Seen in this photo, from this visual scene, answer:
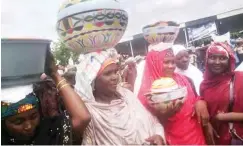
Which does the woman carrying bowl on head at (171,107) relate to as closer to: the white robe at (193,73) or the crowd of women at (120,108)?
the crowd of women at (120,108)

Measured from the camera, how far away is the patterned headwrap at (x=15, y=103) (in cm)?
155

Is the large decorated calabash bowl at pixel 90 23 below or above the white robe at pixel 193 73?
above

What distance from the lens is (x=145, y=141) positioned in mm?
1795

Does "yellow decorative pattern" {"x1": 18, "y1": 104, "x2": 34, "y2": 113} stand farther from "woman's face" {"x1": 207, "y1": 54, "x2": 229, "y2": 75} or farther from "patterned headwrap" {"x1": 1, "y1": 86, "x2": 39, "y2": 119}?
"woman's face" {"x1": 207, "y1": 54, "x2": 229, "y2": 75}

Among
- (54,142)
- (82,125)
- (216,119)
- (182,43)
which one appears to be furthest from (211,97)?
(54,142)

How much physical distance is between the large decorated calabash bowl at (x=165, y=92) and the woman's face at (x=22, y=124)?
2.26 ft

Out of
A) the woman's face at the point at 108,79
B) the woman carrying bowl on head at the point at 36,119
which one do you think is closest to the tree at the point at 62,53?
the woman carrying bowl on head at the point at 36,119

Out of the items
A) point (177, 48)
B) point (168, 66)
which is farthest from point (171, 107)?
point (177, 48)

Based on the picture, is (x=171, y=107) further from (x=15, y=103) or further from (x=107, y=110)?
(x=15, y=103)

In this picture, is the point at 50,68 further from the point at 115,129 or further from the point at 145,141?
the point at 145,141

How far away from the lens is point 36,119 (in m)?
1.64

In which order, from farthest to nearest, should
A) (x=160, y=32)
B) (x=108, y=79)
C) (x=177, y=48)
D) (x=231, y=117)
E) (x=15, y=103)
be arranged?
(x=177, y=48) < (x=160, y=32) < (x=231, y=117) < (x=108, y=79) < (x=15, y=103)

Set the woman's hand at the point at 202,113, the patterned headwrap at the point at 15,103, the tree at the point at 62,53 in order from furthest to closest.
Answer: the woman's hand at the point at 202,113 < the tree at the point at 62,53 < the patterned headwrap at the point at 15,103

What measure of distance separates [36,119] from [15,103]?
0.15 m
